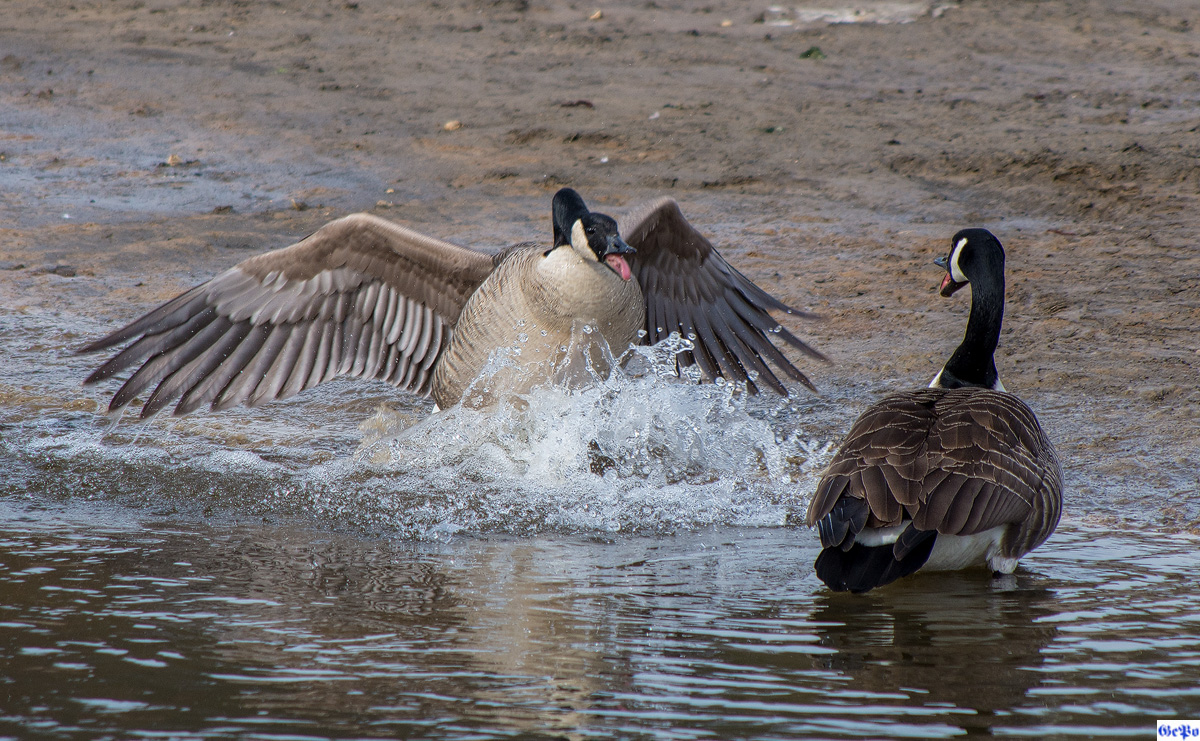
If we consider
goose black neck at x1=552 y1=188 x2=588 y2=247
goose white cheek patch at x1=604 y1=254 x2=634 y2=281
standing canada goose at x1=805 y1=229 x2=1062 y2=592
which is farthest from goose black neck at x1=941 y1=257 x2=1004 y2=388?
goose black neck at x1=552 y1=188 x2=588 y2=247

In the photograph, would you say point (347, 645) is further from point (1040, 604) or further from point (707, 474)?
point (707, 474)

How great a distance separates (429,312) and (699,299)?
1.41 meters

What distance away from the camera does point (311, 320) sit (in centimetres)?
602

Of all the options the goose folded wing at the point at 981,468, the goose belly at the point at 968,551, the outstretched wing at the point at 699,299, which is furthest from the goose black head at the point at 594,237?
the goose belly at the point at 968,551

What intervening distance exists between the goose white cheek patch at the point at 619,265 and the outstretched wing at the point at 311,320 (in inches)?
33.0

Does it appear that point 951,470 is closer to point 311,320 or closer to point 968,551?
point 968,551

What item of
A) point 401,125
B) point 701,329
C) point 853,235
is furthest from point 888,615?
point 401,125

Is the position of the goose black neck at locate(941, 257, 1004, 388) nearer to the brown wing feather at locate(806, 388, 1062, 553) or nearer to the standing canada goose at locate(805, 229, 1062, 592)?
the standing canada goose at locate(805, 229, 1062, 592)

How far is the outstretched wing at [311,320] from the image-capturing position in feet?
18.4

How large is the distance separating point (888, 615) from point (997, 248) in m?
1.87

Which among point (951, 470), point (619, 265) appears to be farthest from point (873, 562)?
point (619, 265)

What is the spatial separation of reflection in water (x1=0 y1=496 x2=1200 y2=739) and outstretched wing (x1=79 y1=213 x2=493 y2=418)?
140 centimetres

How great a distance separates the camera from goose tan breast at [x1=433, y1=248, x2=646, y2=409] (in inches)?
212

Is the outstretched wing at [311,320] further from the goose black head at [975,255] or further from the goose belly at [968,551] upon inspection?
the goose belly at [968,551]
